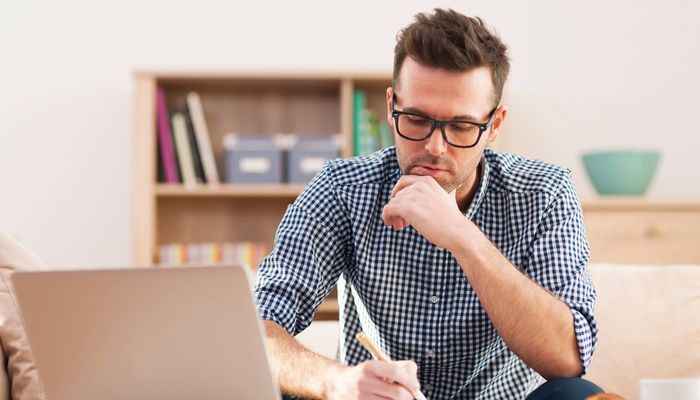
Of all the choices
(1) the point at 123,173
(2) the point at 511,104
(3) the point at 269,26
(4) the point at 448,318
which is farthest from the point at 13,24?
(4) the point at 448,318

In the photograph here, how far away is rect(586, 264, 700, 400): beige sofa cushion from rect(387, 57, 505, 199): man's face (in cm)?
57

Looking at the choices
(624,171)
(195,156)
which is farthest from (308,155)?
(624,171)

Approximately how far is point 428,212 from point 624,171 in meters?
1.82

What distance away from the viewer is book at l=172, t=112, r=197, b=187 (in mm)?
3150

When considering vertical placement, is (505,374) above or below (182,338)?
below

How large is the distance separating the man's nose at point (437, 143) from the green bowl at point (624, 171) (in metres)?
1.68

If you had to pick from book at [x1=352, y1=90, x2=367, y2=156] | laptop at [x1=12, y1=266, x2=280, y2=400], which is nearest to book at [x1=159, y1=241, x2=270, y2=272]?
book at [x1=352, y1=90, x2=367, y2=156]

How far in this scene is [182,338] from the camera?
918 millimetres

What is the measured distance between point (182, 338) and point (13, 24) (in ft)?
9.46

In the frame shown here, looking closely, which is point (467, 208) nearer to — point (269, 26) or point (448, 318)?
point (448, 318)

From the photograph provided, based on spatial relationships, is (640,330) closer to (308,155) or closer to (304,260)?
(304,260)

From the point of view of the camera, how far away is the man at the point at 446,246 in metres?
1.39

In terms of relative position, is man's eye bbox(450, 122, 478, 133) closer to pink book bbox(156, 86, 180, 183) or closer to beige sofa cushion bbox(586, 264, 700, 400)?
beige sofa cushion bbox(586, 264, 700, 400)

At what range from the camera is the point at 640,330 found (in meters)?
1.87
